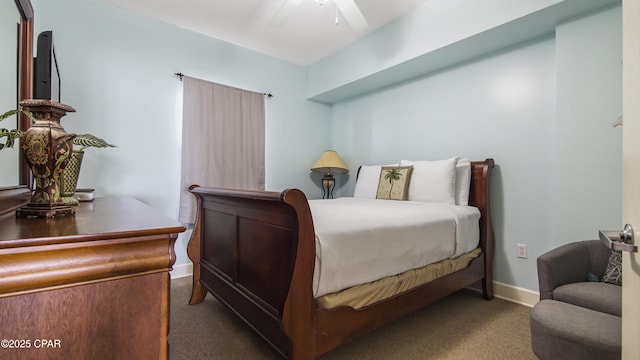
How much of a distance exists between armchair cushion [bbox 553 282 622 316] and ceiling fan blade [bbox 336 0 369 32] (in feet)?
7.22

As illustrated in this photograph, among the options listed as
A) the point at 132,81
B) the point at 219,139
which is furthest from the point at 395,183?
the point at 132,81

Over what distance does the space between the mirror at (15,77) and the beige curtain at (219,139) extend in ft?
5.11

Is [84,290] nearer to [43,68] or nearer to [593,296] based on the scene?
[43,68]

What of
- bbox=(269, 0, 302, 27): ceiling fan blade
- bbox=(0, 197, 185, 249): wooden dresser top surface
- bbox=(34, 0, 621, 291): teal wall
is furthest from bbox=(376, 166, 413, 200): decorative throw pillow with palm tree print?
bbox=(0, 197, 185, 249): wooden dresser top surface

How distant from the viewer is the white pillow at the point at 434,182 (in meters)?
2.47

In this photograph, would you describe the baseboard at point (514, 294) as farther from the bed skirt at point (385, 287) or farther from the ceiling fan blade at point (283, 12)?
the ceiling fan blade at point (283, 12)

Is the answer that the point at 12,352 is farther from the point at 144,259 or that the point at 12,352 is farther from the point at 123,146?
the point at 123,146

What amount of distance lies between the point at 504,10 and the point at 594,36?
0.61 meters

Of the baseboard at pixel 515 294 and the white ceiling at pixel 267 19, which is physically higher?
the white ceiling at pixel 267 19

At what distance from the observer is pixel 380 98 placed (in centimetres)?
354

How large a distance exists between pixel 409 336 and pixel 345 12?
7.59 feet

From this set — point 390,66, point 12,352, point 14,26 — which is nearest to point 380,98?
point 390,66

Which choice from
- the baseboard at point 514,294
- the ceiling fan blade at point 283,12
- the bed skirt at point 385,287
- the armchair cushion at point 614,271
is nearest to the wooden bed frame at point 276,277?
the bed skirt at point 385,287

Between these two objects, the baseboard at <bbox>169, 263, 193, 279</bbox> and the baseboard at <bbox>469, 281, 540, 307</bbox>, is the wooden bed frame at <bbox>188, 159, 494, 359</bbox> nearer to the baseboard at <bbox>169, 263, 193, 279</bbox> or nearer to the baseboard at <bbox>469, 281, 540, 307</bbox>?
the baseboard at <bbox>469, 281, 540, 307</bbox>
